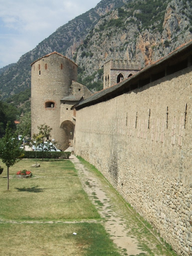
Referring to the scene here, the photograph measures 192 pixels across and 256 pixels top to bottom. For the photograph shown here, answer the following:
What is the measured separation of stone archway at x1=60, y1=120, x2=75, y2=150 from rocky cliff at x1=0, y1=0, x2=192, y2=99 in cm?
2978

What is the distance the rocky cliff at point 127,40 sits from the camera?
77938 mm

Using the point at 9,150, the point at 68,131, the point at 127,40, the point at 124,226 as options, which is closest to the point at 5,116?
the point at 68,131

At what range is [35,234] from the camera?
816 cm

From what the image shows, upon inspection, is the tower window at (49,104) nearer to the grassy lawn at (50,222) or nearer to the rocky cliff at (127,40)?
the grassy lawn at (50,222)

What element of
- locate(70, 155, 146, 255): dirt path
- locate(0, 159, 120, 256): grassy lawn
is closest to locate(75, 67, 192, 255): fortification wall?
locate(70, 155, 146, 255): dirt path

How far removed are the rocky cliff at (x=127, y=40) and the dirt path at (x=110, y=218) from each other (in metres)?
47.9

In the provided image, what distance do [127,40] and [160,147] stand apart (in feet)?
290

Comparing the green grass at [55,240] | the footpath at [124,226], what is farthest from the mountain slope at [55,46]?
the green grass at [55,240]

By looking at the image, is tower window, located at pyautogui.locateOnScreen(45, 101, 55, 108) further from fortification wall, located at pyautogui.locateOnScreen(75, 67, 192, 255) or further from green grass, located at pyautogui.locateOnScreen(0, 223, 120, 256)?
green grass, located at pyautogui.locateOnScreen(0, 223, 120, 256)

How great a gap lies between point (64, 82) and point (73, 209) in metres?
24.3

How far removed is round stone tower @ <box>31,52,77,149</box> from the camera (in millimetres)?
33312

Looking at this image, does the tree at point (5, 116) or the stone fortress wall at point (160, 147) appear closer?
the stone fortress wall at point (160, 147)

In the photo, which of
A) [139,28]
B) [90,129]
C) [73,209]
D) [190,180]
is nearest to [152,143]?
[190,180]

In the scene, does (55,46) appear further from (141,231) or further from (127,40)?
(141,231)
